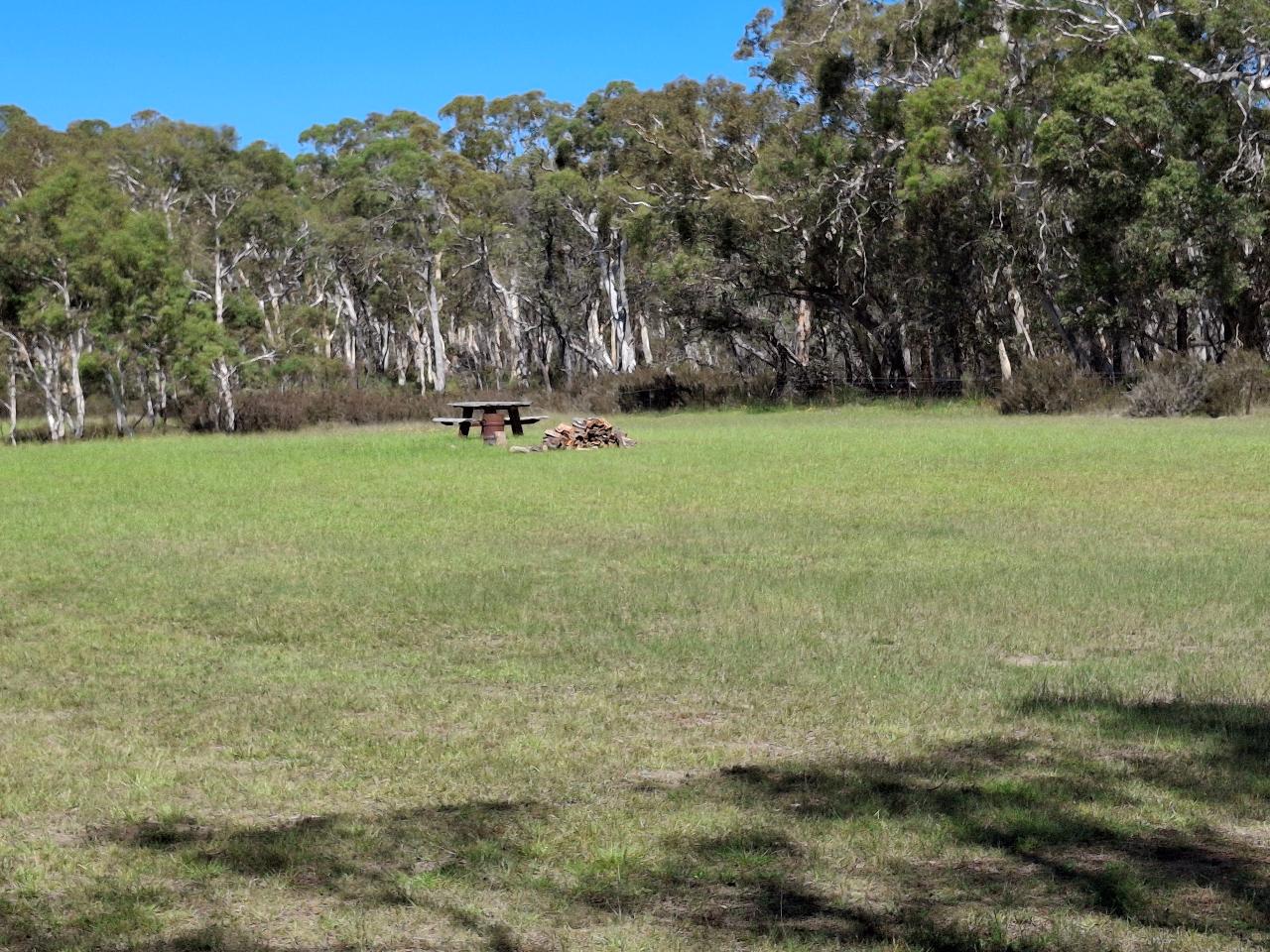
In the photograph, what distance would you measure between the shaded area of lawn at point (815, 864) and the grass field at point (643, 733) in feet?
0.05

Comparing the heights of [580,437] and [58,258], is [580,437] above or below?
below

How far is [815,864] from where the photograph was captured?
15.7ft

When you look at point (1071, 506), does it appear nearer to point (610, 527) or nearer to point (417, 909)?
point (610, 527)

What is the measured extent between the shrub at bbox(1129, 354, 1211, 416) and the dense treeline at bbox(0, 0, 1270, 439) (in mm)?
3111

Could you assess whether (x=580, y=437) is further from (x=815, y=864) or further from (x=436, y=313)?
(x=436, y=313)

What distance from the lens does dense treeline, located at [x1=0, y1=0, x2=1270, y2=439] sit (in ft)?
119

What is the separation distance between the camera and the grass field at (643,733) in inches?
175

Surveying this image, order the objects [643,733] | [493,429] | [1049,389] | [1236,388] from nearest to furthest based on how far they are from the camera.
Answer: [643,733] < [493,429] < [1236,388] < [1049,389]

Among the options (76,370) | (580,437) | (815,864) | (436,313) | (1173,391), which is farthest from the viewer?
(436,313)

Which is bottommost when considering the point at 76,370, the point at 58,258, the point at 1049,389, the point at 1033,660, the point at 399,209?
the point at 1033,660

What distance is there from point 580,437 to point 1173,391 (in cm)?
1447

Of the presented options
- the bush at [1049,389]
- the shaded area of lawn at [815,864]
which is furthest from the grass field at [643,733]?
the bush at [1049,389]

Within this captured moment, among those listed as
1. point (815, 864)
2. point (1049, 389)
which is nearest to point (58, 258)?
point (1049, 389)

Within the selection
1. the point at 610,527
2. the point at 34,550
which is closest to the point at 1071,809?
the point at 610,527
